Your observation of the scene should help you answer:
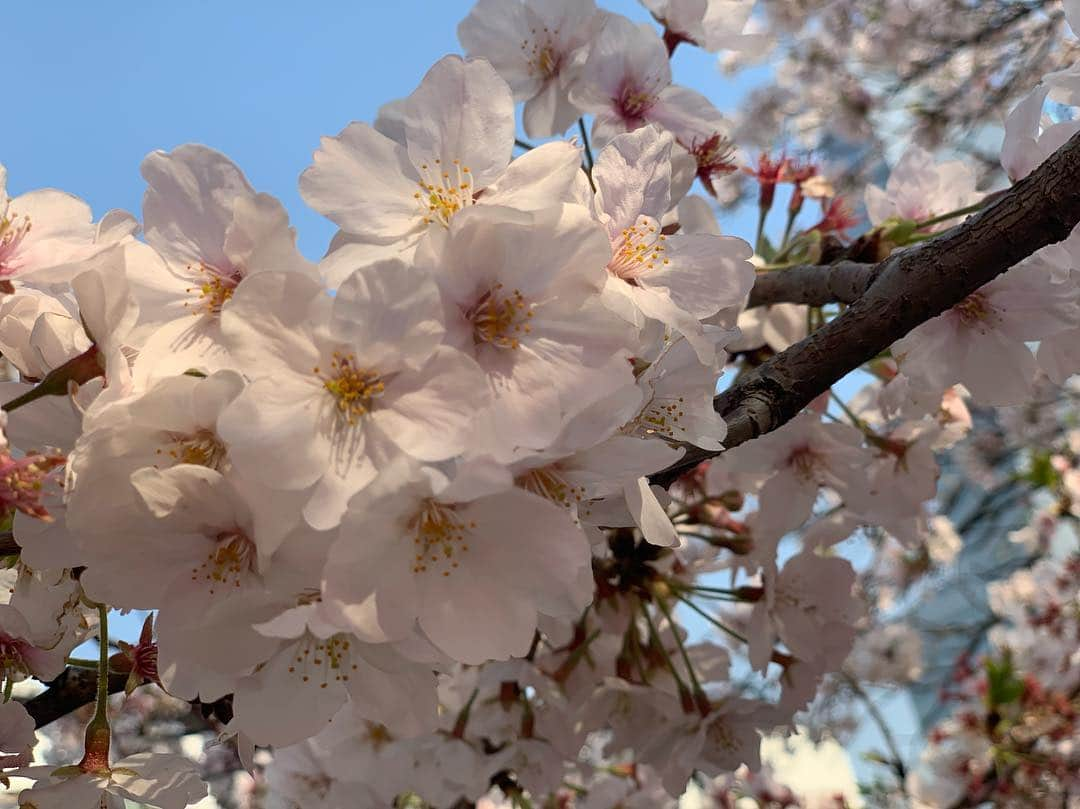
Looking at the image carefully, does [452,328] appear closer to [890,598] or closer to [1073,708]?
[1073,708]

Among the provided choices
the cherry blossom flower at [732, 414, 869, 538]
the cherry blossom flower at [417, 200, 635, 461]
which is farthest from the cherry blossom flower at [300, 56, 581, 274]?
the cherry blossom flower at [732, 414, 869, 538]

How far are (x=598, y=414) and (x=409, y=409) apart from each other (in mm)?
164

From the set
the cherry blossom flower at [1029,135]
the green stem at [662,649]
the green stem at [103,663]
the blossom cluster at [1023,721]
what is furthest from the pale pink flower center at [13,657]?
the blossom cluster at [1023,721]

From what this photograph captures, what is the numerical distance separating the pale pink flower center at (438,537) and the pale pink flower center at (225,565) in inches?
6.0

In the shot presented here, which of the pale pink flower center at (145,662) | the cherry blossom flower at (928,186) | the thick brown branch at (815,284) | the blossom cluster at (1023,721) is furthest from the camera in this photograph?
the blossom cluster at (1023,721)

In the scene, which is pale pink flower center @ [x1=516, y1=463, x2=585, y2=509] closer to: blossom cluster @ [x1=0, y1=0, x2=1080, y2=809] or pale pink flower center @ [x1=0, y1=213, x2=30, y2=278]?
blossom cluster @ [x1=0, y1=0, x2=1080, y2=809]

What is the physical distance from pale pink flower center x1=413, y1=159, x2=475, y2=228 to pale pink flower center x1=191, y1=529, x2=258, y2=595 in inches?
15.0

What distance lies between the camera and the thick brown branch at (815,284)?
1.27 m

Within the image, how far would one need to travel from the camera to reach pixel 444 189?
96 cm

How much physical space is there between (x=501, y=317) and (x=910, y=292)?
0.51 m

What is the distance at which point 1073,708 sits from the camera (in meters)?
3.28

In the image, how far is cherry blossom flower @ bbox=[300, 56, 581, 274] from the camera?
898 mm

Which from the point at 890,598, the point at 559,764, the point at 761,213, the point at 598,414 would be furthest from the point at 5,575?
the point at 890,598

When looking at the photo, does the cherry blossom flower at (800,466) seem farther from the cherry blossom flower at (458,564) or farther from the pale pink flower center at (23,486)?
the pale pink flower center at (23,486)
